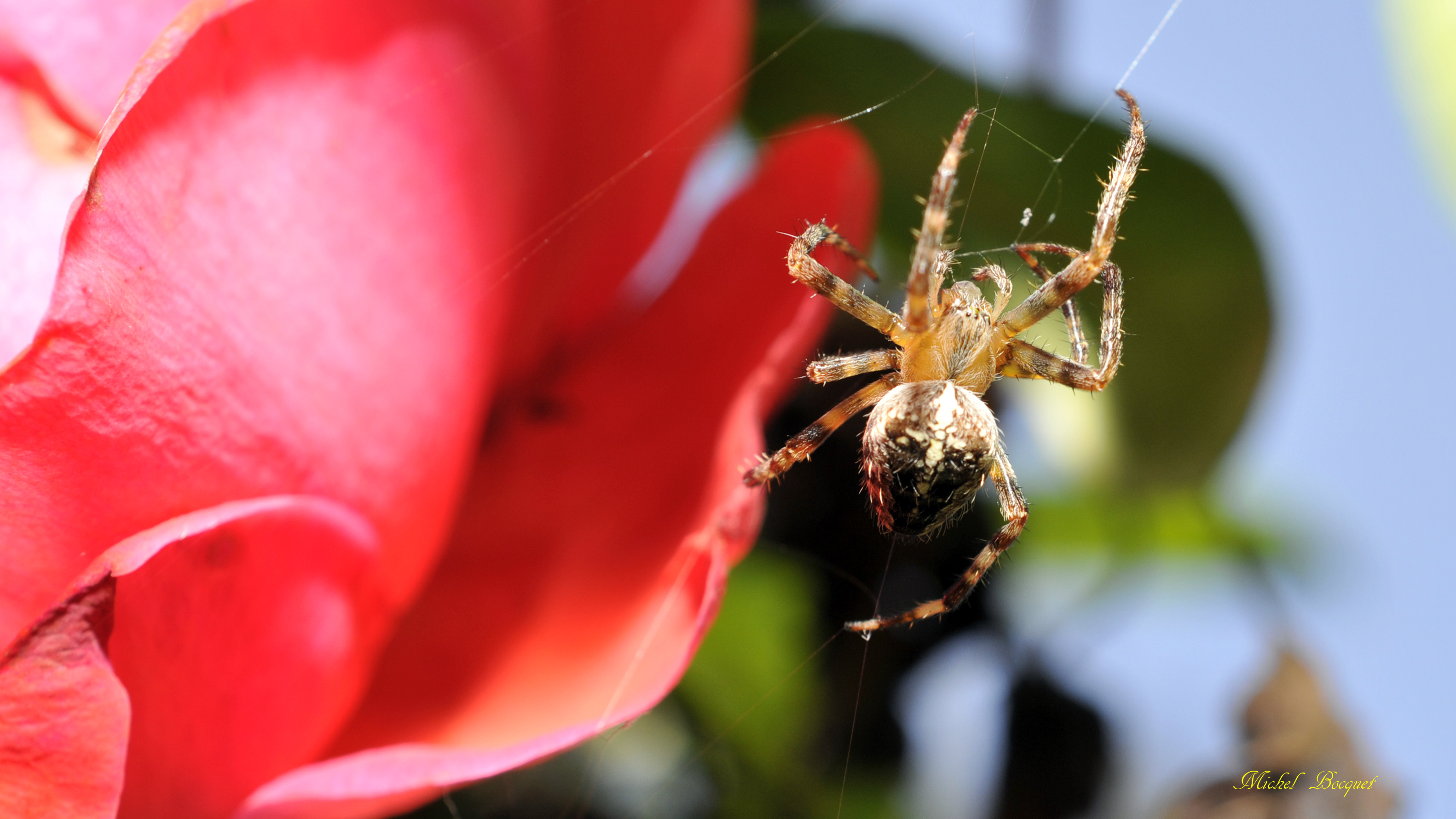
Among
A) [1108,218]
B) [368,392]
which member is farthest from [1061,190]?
[368,392]

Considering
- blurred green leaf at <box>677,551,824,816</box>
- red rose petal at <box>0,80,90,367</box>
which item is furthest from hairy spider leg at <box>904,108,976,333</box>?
red rose petal at <box>0,80,90,367</box>

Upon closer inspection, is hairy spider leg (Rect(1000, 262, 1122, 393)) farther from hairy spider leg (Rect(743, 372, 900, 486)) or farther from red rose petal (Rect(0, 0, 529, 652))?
red rose petal (Rect(0, 0, 529, 652))

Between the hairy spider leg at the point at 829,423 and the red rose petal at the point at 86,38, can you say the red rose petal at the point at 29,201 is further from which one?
the hairy spider leg at the point at 829,423

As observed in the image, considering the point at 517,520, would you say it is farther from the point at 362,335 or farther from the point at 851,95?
the point at 851,95

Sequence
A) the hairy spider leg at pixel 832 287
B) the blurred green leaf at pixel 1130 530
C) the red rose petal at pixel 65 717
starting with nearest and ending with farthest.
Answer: the red rose petal at pixel 65 717, the hairy spider leg at pixel 832 287, the blurred green leaf at pixel 1130 530

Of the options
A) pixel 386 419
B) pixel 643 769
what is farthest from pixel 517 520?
pixel 643 769
